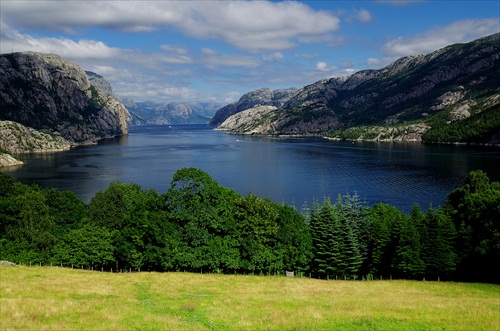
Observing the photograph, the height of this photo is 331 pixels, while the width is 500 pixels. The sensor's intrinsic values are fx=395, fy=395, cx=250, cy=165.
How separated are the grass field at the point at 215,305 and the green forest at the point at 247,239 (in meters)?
11.3

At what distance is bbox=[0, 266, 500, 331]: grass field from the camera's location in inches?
1161

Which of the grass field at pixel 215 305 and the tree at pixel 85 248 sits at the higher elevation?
the grass field at pixel 215 305

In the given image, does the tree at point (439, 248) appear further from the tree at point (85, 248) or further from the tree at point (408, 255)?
the tree at point (85, 248)

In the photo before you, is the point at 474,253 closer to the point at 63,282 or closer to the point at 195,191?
the point at 195,191

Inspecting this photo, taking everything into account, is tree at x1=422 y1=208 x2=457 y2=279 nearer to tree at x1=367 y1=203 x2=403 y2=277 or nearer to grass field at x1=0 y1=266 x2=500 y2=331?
tree at x1=367 y1=203 x2=403 y2=277

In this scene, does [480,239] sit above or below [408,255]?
above

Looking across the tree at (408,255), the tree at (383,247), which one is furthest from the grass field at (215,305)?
the tree at (383,247)

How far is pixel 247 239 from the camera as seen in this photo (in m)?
68.9

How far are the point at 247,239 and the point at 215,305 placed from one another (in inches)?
1246

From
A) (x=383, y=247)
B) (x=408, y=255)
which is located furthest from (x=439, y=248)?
(x=383, y=247)

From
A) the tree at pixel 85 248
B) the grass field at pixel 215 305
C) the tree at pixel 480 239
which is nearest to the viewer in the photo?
the grass field at pixel 215 305

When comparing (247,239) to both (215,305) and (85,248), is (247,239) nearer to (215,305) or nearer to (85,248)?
(85,248)

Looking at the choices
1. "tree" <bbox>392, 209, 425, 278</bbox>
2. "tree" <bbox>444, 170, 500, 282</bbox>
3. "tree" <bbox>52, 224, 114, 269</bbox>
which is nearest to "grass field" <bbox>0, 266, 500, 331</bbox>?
"tree" <bbox>392, 209, 425, 278</bbox>

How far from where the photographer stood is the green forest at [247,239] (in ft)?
219
